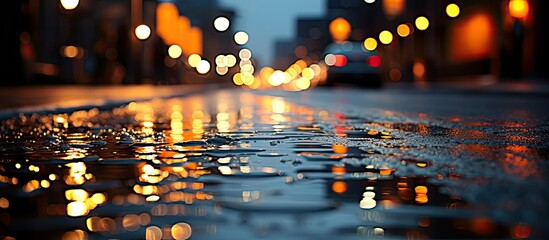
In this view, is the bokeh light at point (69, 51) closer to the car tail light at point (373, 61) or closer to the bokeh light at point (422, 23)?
the bokeh light at point (422, 23)

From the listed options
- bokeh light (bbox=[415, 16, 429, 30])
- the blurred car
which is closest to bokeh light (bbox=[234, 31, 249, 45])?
bokeh light (bbox=[415, 16, 429, 30])

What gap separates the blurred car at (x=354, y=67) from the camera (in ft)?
87.2

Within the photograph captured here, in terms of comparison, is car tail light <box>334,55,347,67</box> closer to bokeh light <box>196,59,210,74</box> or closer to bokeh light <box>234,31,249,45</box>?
bokeh light <box>234,31,249,45</box>

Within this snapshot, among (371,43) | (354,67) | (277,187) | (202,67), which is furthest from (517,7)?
(202,67)

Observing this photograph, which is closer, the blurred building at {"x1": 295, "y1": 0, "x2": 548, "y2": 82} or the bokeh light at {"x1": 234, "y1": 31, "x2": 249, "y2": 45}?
the blurred building at {"x1": 295, "y1": 0, "x2": 548, "y2": 82}

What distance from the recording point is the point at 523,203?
2234 mm

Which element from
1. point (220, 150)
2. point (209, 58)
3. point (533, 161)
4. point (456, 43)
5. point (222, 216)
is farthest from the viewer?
point (209, 58)

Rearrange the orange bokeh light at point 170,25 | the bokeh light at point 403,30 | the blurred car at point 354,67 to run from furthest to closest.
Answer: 1. the orange bokeh light at point 170,25
2. the bokeh light at point 403,30
3. the blurred car at point 354,67

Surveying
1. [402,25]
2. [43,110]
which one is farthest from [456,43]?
[43,110]

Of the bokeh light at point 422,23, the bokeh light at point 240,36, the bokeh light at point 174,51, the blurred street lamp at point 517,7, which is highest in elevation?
the bokeh light at point 240,36

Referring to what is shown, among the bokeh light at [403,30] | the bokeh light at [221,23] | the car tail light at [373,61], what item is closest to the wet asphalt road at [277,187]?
the car tail light at [373,61]

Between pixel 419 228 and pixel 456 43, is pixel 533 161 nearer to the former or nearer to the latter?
pixel 419 228

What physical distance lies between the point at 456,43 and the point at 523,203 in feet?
132

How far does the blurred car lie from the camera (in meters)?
26.6
